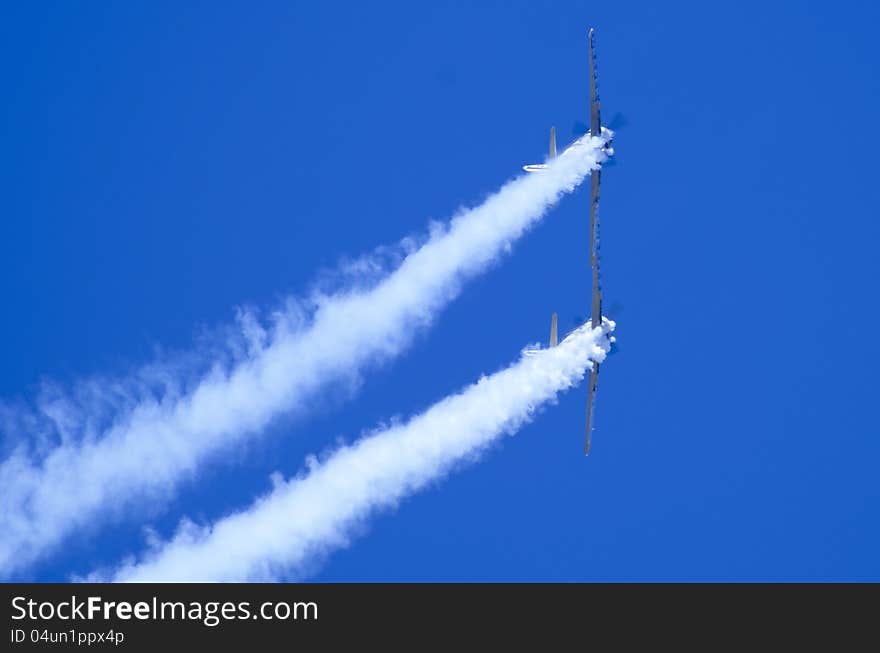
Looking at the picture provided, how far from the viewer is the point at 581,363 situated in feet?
258

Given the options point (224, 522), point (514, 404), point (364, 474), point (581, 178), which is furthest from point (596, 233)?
point (224, 522)

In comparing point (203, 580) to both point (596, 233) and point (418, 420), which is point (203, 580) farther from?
point (596, 233)
